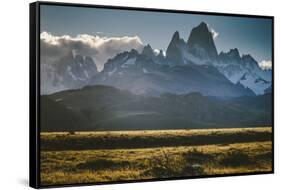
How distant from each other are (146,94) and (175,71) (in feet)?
1.79

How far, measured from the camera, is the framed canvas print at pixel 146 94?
8273 millimetres

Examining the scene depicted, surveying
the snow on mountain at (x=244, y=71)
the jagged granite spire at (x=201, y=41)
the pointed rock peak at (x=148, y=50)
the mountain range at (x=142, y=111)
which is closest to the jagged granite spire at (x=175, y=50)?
the jagged granite spire at (x=201, y=41)

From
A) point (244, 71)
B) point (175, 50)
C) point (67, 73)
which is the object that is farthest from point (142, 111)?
point (244, 71)

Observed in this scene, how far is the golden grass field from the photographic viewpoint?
327 inches

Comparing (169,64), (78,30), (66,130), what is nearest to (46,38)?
(78,30)

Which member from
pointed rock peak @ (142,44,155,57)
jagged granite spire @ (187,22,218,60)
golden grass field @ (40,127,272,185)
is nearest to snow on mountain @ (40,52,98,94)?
golden grass field @ (40,127,272,185)

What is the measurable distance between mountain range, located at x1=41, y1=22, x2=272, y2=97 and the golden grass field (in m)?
0.57

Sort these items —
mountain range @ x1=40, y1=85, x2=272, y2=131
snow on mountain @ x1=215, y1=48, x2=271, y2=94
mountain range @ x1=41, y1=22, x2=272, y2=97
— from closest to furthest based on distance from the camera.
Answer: mountain range @ x1=40, y1=85, x2=272, y2=131 → mountain range @ x1=41, y1=22, x2=272, y2=97 → snow on mountain @ x1=215, y1=48, x2=271, y2=94

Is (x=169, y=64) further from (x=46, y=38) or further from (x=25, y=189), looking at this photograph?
(x=25, y=189)

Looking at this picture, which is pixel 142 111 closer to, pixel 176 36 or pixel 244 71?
pixel 176 36

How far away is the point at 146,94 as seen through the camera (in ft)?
29.3

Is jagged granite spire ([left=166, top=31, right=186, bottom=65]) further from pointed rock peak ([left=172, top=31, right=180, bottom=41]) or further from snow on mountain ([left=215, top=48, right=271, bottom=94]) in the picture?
snow on mountain ([left=215, top=48, right=271, bottom=94])

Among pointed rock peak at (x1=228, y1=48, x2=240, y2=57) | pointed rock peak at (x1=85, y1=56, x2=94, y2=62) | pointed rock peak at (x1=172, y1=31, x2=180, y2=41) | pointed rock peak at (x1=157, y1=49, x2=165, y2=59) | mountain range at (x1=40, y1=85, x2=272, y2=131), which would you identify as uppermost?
pointed rock peak at (x1=172, y1=31, x2=180, y2=41)

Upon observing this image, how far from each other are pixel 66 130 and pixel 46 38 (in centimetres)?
113
